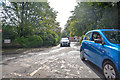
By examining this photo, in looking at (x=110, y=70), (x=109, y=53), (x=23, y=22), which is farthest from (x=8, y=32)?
(x=110, y=70)

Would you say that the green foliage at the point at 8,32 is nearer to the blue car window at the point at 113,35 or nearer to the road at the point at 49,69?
the road at the point at 49,69

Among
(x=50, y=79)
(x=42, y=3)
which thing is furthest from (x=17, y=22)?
(x=50, y=79)

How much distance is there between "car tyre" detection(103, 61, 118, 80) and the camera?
2.87 meters

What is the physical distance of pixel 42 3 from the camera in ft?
48.8

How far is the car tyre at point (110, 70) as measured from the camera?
2874 mm

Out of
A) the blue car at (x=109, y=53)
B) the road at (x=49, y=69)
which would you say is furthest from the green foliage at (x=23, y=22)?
the blue car at (x=109, y=53)

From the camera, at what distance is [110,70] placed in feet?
10.1

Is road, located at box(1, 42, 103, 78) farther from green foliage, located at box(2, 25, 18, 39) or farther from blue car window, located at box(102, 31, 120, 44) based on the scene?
green foliage, located at box(2, 25, 18, 39)

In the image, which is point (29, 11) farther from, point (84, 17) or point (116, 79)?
point (116, 79)

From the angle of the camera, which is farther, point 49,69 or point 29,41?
point 29,41

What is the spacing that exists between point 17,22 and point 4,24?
1.73m

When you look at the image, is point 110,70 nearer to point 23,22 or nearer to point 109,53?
point 109,53

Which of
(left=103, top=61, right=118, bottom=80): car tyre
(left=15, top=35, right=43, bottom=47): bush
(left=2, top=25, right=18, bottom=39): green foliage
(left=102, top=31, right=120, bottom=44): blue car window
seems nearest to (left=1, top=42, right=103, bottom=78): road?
(left=103, top=61, right=118, bottom=80): car tyre

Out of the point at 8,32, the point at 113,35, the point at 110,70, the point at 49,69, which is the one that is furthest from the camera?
the point at 8,32
